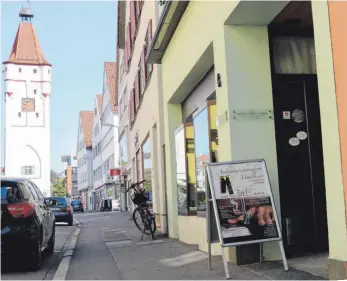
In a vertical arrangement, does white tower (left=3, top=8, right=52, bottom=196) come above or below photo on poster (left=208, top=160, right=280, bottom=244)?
above

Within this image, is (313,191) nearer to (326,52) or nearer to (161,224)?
(326,52)

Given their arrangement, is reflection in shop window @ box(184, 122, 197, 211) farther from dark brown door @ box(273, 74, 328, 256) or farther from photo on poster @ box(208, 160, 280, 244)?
photo on poster @ box(208, 160, 280, 244)

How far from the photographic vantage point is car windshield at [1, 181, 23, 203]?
815 cm

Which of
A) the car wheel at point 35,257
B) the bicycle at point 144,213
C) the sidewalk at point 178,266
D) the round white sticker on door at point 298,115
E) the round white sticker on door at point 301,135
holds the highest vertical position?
the round white sticker on door at point 298,115

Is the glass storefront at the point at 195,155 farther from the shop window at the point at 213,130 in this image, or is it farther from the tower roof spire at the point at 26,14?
the tower roof spire at the point at 26,14

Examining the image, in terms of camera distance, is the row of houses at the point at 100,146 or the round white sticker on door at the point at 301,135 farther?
the row of houses at the point at 100,146

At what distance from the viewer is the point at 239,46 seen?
24.2 feet

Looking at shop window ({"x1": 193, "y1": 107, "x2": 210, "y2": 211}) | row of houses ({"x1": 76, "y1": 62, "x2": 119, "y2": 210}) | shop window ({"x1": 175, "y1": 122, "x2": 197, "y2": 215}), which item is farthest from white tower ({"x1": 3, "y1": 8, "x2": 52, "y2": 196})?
shop window ({"x1": 193, "y1": 107, "x2": 210, "y2": 211})

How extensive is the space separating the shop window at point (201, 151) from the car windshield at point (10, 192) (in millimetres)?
3251

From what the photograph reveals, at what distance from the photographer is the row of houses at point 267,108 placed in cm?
505

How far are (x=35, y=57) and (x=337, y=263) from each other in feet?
288

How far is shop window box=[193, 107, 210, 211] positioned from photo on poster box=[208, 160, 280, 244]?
93.9 inches

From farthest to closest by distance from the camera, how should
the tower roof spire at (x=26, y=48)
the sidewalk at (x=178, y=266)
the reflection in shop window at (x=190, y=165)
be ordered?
the tower roof spire at (x=26, y=48) → the reflection in shop window at (x=190, y=165) → the sidewalk at (x=178, y=266)

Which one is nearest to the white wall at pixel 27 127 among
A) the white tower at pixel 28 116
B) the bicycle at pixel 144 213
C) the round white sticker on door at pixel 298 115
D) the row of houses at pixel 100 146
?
the white tower at pixel 28 116
